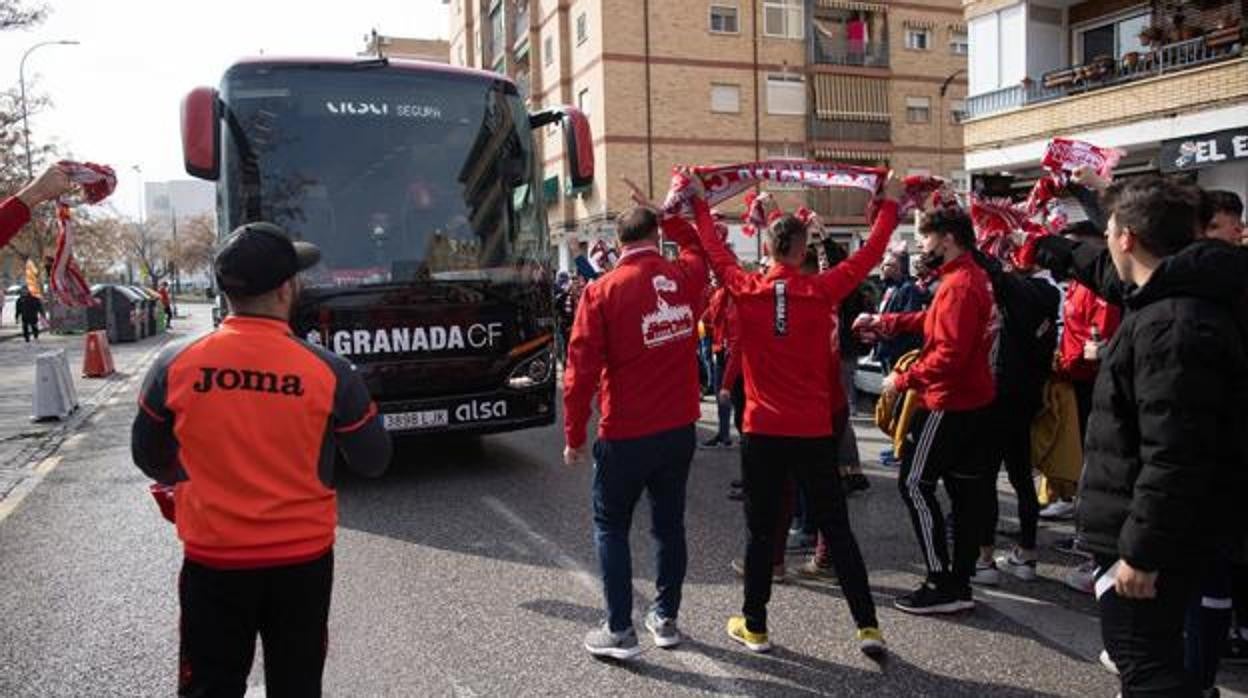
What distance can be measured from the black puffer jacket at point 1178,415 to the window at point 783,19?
121 feet

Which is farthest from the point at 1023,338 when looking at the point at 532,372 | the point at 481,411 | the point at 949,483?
the point at 481,411

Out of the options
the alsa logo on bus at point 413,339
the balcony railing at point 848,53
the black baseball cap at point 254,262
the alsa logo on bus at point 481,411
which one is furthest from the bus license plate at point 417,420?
the balcony railing at point 848,53

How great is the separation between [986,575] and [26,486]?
7.72 m

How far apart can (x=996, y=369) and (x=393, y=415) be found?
4.23 m

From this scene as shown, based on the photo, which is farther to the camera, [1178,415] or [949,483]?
[949,483]

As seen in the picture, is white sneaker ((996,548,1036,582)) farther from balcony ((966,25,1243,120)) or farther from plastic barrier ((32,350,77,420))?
balcony ((966,25,1243,120))

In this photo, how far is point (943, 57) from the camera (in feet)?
133

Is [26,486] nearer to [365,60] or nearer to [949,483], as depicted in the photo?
[365,60]

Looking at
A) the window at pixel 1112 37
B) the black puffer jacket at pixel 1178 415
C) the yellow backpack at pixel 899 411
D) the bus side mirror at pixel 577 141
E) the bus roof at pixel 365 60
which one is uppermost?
the window at pixel 1112 37

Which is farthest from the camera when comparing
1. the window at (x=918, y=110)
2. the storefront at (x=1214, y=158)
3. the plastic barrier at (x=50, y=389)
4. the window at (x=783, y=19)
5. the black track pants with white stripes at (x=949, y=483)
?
the window at (x=918, y=110)

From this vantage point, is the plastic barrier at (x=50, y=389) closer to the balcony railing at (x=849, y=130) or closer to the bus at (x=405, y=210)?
the bus at (x=405, y=210)

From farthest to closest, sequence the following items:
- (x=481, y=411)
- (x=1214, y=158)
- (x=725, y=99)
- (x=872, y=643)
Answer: (x=725, y=99), (x=1214, y=158), (x=481, y=411), (x=872, y=643)

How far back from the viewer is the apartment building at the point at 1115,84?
1662cm

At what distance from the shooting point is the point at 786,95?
3744cm
